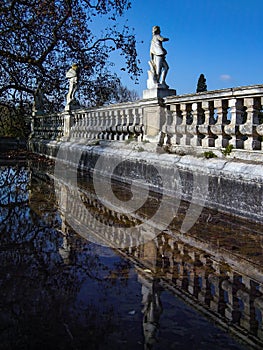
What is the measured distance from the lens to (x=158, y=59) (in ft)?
24.2

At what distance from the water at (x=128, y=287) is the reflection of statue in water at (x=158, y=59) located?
11.4 feet

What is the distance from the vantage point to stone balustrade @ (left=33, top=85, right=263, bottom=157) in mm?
4926

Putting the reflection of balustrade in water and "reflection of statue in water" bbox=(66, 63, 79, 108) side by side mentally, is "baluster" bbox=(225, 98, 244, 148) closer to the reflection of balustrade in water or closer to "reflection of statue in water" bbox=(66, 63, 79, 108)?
the reflection of balustrade in water

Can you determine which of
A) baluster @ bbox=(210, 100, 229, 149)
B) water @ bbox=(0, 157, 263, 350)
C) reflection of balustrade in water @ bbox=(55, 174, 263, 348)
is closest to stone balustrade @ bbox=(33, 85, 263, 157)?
baluster @ bbox=(210, 100, 229, 149)

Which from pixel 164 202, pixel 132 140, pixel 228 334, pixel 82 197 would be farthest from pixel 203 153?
pixel 228 334

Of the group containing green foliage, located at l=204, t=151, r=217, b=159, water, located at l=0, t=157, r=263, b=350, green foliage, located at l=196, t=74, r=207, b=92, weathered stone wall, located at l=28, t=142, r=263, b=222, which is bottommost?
water, located at l=0, t=157, r=263, b=350

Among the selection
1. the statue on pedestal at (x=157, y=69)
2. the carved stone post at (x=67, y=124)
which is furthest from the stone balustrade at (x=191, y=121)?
the carved stone post at (x=67, y=124)

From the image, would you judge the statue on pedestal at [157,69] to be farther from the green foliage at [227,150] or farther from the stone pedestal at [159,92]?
the green foliage at [227,150]

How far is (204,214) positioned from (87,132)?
6.88 m

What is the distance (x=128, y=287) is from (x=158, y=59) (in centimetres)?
551

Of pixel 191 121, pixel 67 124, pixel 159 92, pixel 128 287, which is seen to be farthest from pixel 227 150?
pixel 67 124

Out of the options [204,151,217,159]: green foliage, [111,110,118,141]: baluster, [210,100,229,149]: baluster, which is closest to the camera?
[210,100,229,149]: baluster

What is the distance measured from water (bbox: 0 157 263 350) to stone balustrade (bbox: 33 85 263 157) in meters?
1.20

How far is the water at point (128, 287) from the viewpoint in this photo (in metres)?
2.09
